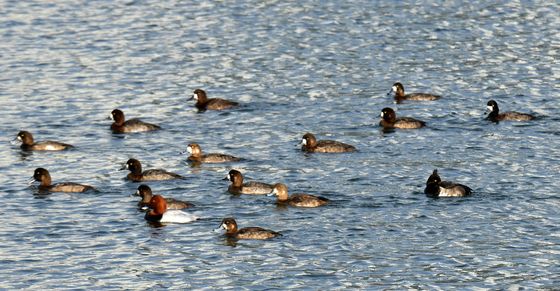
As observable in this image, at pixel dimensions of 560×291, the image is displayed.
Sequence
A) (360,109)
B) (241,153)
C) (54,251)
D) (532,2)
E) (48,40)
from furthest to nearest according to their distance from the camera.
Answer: (532,2) → (48,40) → (360,109) → (241,153) → (54,251)

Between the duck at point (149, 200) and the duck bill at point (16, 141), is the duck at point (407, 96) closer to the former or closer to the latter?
the duck bill at point (16, 141)

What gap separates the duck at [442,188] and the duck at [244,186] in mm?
3719

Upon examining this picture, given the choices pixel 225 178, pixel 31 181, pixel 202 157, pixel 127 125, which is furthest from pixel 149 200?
pixel 127 125

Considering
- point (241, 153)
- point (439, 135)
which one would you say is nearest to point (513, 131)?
point (439, 135)

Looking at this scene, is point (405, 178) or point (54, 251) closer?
point (54, 251)

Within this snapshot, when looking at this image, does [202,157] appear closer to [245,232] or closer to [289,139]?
[289,139]

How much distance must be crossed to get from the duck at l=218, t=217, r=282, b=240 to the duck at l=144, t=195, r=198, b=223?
1.52 meters

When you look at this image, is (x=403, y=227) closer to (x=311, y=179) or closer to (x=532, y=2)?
(x=311, y=179)

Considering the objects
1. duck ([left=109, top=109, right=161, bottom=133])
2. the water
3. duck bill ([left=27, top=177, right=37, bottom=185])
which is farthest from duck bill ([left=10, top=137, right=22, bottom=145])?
duck bill ([left=27, top=177, right=37, bottom=185])

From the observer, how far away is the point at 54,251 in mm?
28000

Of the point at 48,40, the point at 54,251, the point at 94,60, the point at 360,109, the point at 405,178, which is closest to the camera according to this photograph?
the point at 54,251

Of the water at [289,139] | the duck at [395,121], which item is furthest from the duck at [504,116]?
the duck at [395,121]

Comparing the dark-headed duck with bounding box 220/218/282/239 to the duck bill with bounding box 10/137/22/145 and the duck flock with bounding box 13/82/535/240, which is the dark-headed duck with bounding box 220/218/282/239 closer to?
the duck flock with bounding box 13/82/535/240

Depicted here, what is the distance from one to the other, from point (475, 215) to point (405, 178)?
3.51 m
